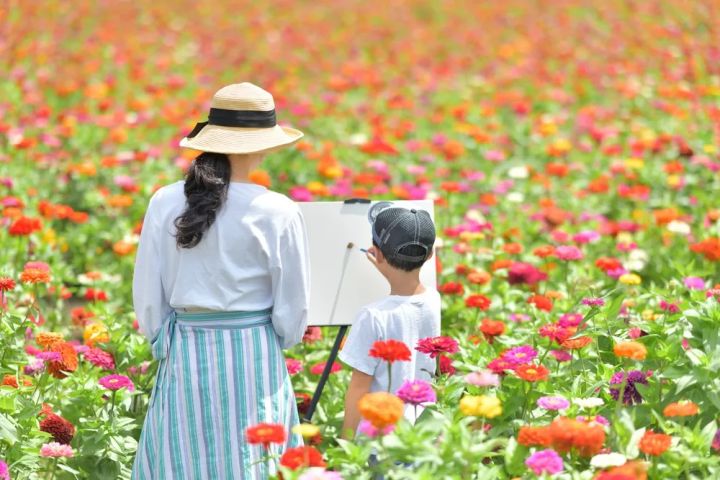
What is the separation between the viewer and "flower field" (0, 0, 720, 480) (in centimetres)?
244

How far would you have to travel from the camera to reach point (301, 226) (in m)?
2.59

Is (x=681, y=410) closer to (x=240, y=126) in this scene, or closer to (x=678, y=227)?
(x=240, y=126)

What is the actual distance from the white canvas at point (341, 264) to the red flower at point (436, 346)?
40 cm

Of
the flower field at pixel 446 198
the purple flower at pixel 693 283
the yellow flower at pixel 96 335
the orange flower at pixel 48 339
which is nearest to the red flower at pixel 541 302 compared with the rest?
the flower field at pixel 446 198

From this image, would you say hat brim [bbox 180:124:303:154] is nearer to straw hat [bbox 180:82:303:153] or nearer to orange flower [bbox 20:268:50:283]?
straw hat [bbox 180:82:303:153]

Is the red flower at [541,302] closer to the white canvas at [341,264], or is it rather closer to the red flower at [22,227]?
the white canvas at [341,264]

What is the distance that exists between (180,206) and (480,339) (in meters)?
1.36

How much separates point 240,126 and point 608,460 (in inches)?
49.3

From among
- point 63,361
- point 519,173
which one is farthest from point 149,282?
point 519,173

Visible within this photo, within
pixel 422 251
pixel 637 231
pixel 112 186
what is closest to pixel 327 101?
pixel 112 186

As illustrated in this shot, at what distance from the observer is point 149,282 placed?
260 centimetres

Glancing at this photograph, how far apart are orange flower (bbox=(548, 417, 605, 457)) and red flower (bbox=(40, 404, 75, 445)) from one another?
144 cm

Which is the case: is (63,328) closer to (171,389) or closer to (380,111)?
(171,389)

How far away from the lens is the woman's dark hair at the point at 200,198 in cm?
247
